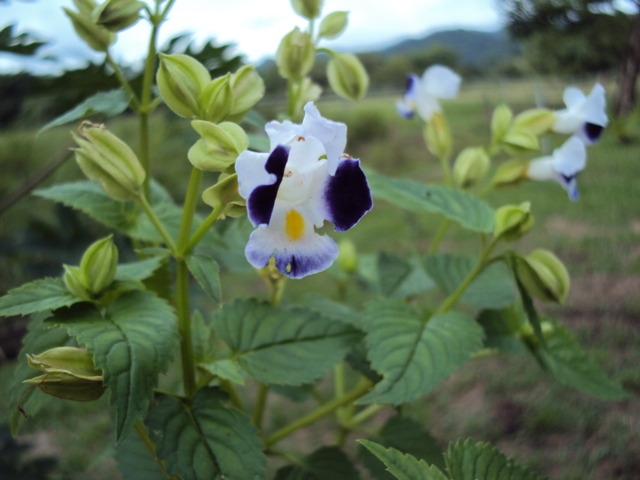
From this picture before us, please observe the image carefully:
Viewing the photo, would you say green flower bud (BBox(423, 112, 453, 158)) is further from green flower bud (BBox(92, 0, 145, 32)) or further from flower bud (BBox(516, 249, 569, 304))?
green flower bud (BBox(92, 0, 145, 32))

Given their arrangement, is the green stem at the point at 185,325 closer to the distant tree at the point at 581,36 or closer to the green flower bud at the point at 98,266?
the green flower bud at the point at 98,266

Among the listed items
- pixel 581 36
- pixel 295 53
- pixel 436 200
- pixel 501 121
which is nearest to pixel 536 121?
pixel 501 121

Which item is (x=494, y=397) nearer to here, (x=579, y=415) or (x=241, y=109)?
(x=579, y=415)

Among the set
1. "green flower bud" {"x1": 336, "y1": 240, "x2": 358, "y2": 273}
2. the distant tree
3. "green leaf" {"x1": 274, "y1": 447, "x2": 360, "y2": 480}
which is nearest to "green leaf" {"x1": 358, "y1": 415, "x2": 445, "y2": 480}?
"green leaf" {"x1": 274, "y1": 447, "x2": 360, "y2": 480}

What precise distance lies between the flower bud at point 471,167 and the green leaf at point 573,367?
0.16m

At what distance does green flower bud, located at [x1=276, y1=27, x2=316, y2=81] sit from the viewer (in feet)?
1.27

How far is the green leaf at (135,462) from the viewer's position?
1.16ft

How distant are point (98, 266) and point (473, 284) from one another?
36cm

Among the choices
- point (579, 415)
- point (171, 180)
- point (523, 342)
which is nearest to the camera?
point (523, 342)

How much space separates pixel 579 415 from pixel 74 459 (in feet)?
2.41

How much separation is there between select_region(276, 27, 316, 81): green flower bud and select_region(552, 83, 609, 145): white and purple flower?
0.26 meters

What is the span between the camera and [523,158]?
1.60 feet

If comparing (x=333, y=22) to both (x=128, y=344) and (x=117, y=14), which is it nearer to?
(x=117, y=14)

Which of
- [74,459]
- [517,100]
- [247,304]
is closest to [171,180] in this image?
[74,459]
